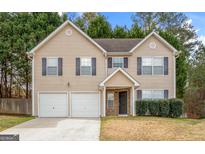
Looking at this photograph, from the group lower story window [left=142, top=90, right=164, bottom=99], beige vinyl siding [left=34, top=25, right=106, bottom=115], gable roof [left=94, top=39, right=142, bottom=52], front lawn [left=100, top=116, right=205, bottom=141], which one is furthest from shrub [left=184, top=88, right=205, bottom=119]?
front lawn [left=100, top=116, right=205, bottom=141]

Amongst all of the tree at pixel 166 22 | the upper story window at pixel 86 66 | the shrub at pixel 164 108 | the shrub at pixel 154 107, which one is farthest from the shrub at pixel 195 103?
the upper story window at pixel 86 66

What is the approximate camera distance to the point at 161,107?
22750mm

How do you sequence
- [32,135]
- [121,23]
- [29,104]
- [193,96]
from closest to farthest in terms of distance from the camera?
[32,135] < [29,104] < [193,96] < [121,23]

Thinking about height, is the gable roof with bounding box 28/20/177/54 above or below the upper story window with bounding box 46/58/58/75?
above

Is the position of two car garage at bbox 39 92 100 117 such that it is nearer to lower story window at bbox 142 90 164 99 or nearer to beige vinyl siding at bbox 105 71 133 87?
beige vinyl siding at bbox 105 71 133 87

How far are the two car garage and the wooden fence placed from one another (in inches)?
161

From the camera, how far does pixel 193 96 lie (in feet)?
101

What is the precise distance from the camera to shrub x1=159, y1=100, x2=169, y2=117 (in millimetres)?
22631

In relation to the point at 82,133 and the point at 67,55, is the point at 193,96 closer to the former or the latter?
the point at 67,55

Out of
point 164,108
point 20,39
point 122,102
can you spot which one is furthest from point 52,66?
point 164,108

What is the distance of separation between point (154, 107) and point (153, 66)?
3.39 metres

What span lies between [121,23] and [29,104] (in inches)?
497

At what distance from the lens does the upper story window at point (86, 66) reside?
24209mm
